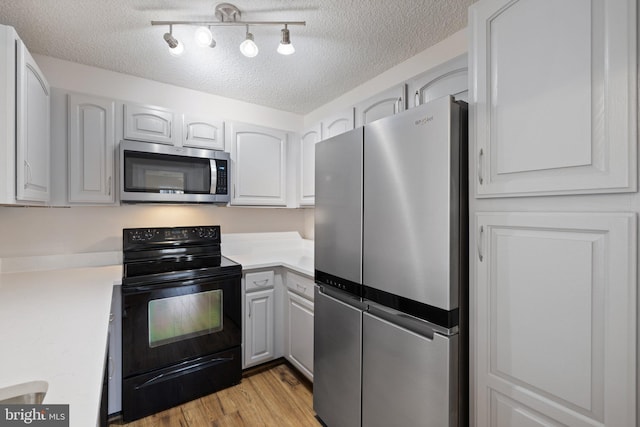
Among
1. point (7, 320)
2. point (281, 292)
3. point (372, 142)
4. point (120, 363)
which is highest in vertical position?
point (372, 142)

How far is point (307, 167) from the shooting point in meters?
2.58

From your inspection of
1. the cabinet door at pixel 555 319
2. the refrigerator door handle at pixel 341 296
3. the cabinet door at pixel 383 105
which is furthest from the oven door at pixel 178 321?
the cabinet door at pixel 555 319

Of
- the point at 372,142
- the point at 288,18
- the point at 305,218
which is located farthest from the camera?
the point at 305,218

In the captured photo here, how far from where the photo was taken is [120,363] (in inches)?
67.2

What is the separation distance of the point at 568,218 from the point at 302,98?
7.51 ft

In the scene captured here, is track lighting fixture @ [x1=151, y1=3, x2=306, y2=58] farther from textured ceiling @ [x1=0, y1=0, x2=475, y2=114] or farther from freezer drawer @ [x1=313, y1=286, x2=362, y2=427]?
freezer drawer @ [x1=313, y1=286, x2=362, y2=427]

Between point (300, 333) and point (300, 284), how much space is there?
37 centimetres

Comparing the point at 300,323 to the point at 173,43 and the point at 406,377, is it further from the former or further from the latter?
the point at 173,43

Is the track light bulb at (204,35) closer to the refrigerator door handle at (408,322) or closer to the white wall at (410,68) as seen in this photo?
the white wall at (410,68)

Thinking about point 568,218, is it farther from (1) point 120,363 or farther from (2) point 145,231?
(2) point 145,231

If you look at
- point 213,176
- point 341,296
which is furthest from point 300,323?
point 213,176

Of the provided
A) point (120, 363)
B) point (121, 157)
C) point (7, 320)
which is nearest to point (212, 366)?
point (120, 363)

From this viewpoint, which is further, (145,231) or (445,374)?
(145,231)

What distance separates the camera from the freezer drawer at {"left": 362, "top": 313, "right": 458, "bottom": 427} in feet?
3.45
